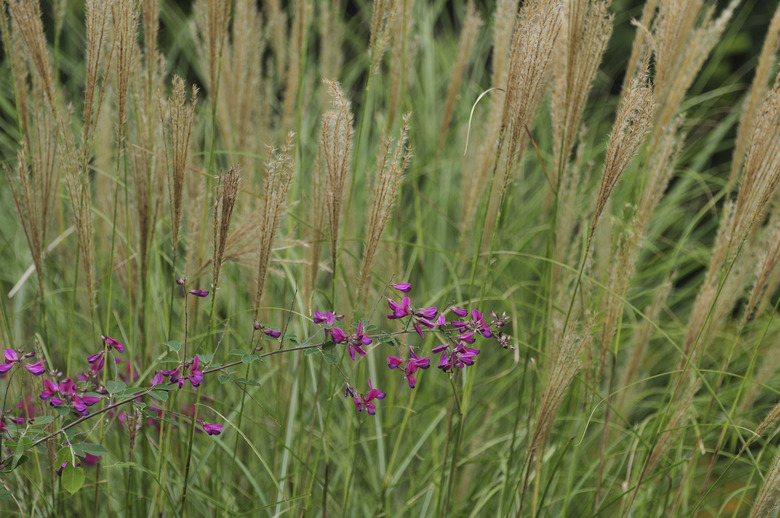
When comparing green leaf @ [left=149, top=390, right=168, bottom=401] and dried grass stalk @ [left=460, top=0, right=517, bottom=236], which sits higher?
dried grass stalk @ [left=460, top=0, right=517, bottom=236]

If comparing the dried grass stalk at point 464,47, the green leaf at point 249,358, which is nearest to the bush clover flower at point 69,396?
the green leaf at point 249,358

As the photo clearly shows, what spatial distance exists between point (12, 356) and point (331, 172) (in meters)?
0.63

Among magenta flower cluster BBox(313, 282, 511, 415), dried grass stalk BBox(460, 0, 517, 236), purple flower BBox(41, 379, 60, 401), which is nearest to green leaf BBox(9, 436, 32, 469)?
purple flower BBox(41, 379, 60, 401)

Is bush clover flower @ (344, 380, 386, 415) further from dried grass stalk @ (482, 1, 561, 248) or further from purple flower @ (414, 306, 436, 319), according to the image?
dried grass stalk @ (482, 1, 561, 248)

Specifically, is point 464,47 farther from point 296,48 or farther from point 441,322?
point 441,322

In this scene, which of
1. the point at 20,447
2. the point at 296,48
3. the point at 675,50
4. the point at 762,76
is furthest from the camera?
the point at 296,48

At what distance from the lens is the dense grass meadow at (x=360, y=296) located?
1.32 meters

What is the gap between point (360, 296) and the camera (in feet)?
5.18

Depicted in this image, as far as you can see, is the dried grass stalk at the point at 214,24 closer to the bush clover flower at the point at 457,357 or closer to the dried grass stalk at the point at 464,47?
the bush clover flower at the point at 457,357

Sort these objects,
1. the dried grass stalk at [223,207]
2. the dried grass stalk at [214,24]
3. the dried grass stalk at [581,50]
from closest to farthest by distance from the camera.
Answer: the dried grass stalk at [223,207] → the dried grass stalk at [581,50] → the dried grass stalk at [214,24]

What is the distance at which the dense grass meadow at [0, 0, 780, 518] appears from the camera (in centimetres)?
132

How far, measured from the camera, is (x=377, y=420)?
2.01m

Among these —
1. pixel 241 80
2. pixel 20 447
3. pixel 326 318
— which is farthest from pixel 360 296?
pixel 241 80

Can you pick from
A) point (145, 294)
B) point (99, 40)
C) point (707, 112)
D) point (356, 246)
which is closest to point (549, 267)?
point (356, 246)
